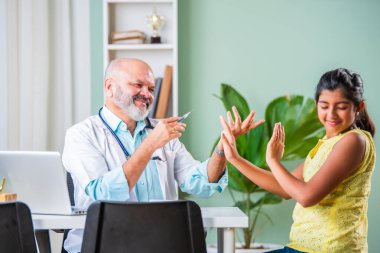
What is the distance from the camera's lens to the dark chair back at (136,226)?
200 cm

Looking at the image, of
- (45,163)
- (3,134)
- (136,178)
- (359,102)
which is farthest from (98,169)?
(3,134)

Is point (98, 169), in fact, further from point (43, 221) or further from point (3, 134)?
point (3, 134)

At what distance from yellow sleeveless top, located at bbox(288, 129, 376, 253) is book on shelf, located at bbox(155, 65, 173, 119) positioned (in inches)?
92.4

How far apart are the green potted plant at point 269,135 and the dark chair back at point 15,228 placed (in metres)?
2.43

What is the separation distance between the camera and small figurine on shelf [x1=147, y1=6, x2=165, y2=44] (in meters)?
4.56

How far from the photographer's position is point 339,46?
4.80 meters

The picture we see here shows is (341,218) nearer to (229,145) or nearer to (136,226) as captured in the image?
(229,145)

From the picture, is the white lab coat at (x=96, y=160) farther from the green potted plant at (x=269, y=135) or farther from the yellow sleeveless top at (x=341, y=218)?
the green potted plant at (x=269, y=135)

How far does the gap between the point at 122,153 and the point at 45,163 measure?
23.9 inches

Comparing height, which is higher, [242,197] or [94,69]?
[94,69]

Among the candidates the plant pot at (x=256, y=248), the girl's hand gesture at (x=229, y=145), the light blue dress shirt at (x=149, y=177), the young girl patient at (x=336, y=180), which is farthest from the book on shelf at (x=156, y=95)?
the young girl patient at (x=336, y=180)

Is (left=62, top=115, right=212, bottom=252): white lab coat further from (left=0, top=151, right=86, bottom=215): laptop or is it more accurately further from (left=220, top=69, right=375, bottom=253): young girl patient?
(left=220, top=69, right=375, bottom=253): young girl patient

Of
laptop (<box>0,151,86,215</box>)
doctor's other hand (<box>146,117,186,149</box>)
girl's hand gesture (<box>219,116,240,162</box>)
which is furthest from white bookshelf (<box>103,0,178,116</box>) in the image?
laptop (<box>0,151,86,215</box>)

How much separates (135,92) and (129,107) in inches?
3.0
